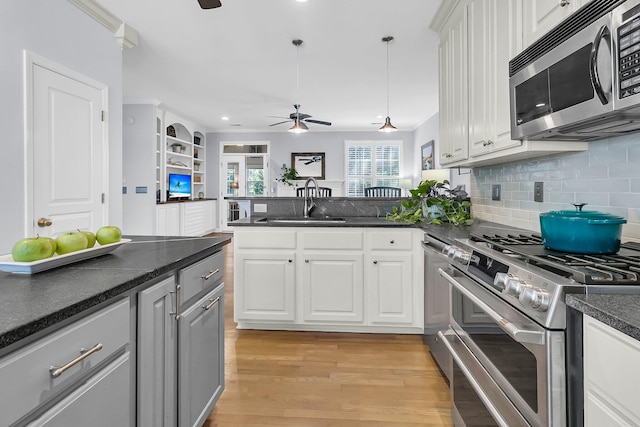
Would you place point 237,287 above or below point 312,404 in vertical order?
above

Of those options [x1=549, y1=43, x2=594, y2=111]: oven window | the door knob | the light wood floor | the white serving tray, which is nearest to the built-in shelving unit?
the door knob

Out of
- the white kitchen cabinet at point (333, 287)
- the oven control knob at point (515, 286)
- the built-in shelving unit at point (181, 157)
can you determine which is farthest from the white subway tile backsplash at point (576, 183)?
the built-in shelving unit at point (181, 157)

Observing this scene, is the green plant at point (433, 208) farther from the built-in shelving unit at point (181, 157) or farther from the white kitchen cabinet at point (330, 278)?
the built-in shelving unit at point (181, 157)

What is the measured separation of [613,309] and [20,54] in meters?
3.44

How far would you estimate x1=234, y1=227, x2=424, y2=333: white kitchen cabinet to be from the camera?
2.71 m

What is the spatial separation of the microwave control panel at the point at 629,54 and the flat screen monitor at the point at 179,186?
7.59 meters

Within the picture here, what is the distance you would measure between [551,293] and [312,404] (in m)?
1.41

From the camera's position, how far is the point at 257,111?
708 centimetres

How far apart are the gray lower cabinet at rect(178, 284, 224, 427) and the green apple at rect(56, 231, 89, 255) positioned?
429 mm

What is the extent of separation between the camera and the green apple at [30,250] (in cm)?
105

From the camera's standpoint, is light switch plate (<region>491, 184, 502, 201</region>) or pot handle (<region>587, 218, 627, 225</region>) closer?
pot handle (<region>587, 218, 627, 225</region>)

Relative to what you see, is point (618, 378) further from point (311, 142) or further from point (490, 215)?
point (311, 142)

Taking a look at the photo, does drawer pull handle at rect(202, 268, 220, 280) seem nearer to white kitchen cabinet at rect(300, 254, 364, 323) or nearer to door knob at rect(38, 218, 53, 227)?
white kitchen cabinet at rect(300, 254, 364, 323)

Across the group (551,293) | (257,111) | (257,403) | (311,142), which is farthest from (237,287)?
(311,142)
